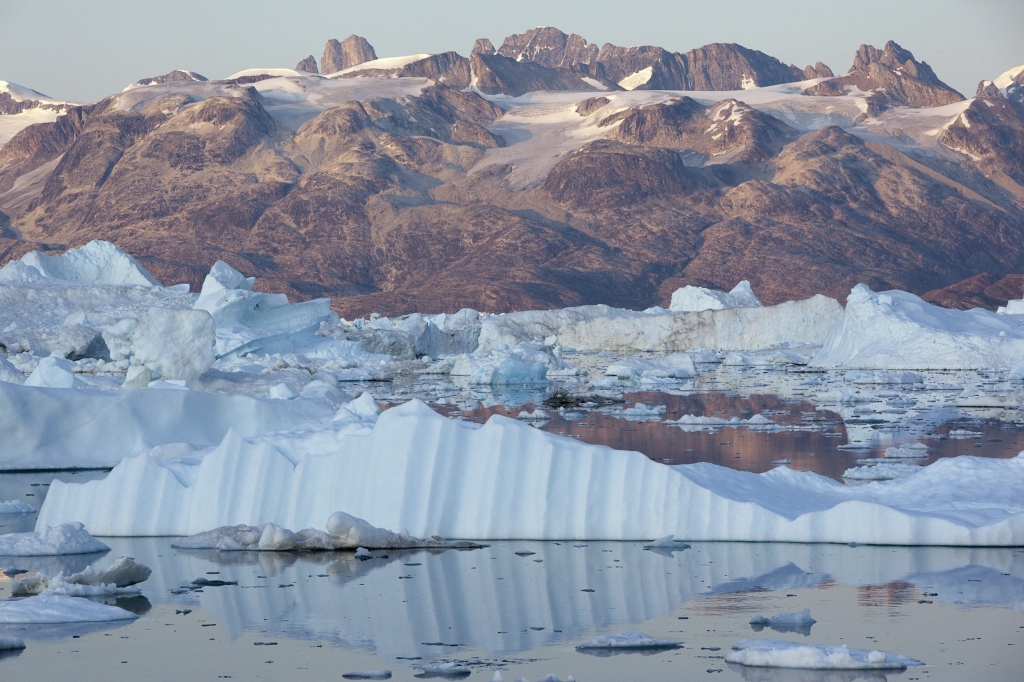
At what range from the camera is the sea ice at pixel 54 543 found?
801 cm

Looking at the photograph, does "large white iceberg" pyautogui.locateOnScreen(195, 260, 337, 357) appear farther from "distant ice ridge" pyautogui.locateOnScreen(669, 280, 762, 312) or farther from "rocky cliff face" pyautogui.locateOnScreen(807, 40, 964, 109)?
"rocky cliff face" pyautogui.locateOnScreen(807, 40, 964, 109)

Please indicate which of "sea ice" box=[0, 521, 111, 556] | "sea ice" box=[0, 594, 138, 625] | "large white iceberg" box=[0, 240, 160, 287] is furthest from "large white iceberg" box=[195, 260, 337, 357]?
"sea ice" box=[0, 594, 138, 625]

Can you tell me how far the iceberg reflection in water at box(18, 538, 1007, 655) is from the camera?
613cm

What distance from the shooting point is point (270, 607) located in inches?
258

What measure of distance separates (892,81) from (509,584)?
172 metres

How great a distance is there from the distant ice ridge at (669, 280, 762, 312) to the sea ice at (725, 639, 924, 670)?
151 feet

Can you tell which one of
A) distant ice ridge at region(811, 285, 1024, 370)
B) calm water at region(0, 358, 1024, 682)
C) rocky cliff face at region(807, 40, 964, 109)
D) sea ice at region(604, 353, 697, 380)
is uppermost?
rocky cliff face at region(807, 40, 964, 109)

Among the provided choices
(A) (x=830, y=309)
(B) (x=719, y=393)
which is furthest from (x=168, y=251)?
(B) (x=719, y=393)

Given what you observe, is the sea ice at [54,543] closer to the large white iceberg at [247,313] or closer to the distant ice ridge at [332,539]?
the distant ice ridge at [332,539]

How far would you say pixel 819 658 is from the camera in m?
5.24

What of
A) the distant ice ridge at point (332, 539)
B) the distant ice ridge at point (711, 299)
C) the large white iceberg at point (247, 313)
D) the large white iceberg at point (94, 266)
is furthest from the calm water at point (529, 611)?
the distant ice ridge at point (711, 299)

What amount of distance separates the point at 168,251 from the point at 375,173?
2209 cm

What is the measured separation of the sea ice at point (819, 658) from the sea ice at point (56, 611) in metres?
3.00

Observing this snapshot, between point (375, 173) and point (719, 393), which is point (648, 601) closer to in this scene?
point (719, 393)
